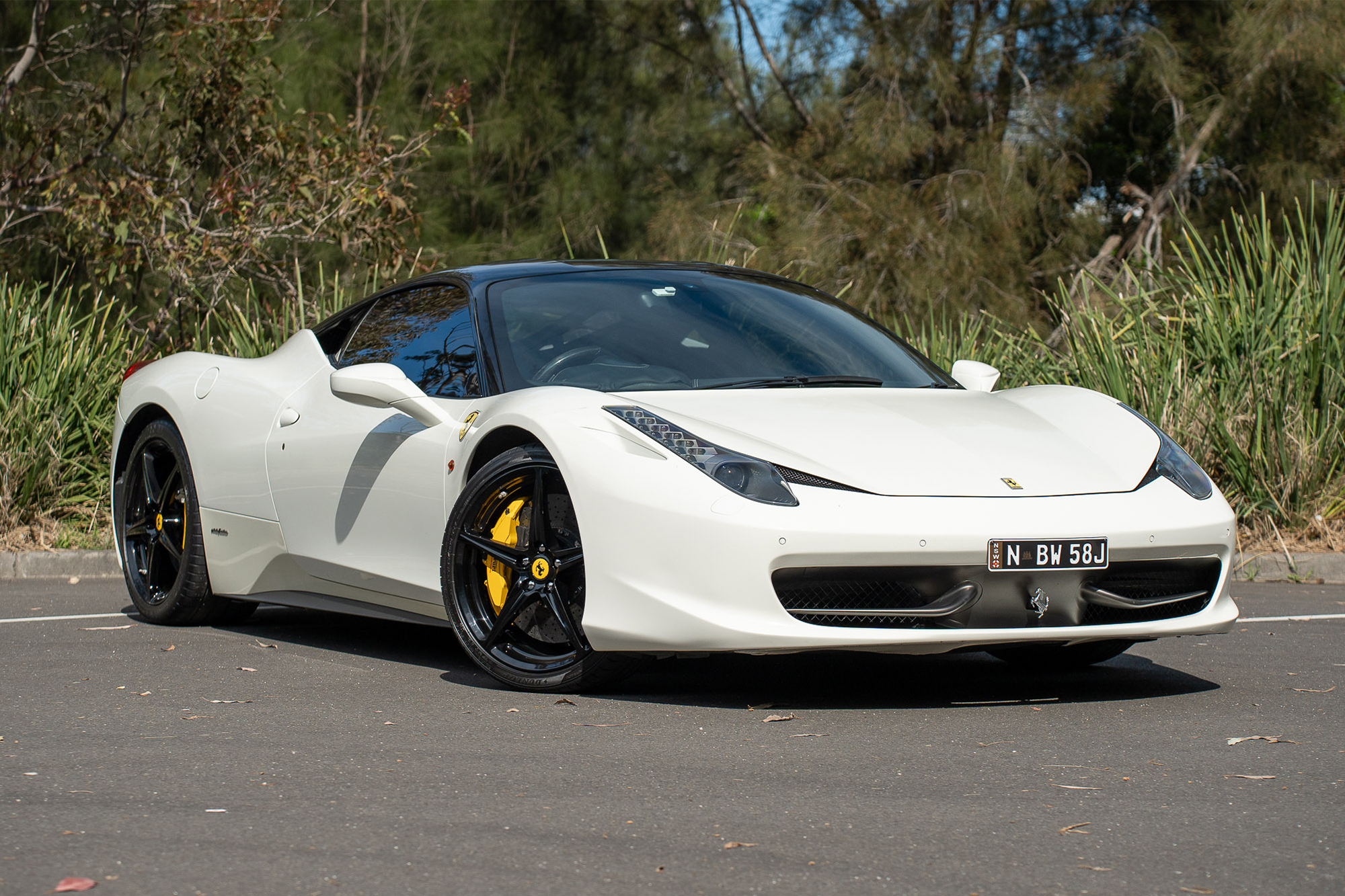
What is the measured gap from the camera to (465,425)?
496 cm

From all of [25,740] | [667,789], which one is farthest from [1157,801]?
[25,740]

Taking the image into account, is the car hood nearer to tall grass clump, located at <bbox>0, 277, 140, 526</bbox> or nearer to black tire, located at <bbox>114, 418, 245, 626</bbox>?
black tire, located at <bbox>114, 418, 245, 626</bbox>

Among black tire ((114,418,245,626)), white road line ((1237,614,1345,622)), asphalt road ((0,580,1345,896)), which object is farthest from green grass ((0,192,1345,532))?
asphalt road ((0,580,1345,896))

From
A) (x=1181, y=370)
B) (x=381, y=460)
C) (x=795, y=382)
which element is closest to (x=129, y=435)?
(x=381, y=460)

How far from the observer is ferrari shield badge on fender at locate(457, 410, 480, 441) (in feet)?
16.2

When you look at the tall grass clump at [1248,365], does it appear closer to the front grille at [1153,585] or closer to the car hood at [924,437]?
the car hood at [924,437]

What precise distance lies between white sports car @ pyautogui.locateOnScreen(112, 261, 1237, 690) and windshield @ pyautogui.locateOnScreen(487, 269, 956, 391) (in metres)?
0.01

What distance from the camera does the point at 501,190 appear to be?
2661 cm

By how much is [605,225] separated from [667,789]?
2386 centimetres

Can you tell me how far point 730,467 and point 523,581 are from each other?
751 mm

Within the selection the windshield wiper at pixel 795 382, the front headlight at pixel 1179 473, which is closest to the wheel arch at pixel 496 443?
the windshield wiper at pixel 795 382

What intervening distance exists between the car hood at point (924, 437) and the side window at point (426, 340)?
76 cm

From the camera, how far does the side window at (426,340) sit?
527 cm

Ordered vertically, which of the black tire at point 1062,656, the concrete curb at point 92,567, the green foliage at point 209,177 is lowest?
the concrete curb at point 92,567
